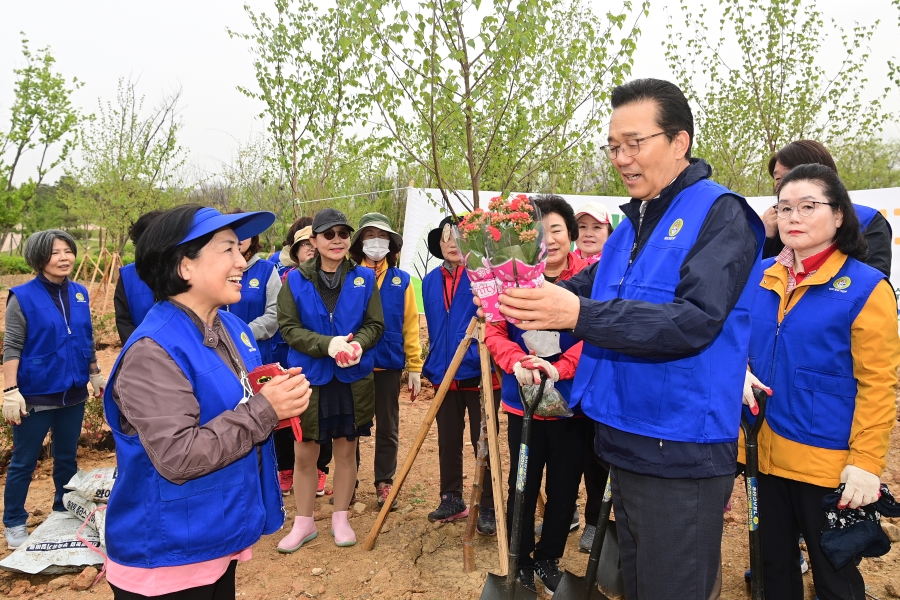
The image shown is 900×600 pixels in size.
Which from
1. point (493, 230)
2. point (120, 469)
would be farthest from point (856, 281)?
point (120, 469)

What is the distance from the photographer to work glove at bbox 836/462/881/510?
2342 mm

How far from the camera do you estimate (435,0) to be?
14.0 feet

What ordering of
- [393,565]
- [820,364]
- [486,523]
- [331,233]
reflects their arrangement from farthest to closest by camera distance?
1. [486,523]
2. [331,233]
3. [393,565]
4. [820,364]

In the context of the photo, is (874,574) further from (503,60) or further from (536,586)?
(503,60)

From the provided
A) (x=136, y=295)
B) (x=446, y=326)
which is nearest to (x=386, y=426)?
(x=446, y=326)

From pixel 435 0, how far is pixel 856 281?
3250mm

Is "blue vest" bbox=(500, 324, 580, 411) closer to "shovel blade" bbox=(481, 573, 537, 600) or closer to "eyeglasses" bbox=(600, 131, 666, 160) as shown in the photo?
"shovel blade" bbox=(481, 573, 537, 600)

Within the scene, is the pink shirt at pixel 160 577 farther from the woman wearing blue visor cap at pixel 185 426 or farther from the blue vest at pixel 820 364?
the blue vest at pixel 820 364

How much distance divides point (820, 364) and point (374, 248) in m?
3.12

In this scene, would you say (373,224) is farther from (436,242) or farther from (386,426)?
(386,426)

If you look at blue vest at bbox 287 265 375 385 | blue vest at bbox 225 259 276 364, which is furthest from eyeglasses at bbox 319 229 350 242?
blue vest at bbox 225 259 276 364

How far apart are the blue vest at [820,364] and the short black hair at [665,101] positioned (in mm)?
1056

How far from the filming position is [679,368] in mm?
1843

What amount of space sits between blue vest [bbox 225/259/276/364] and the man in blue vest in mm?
3257
